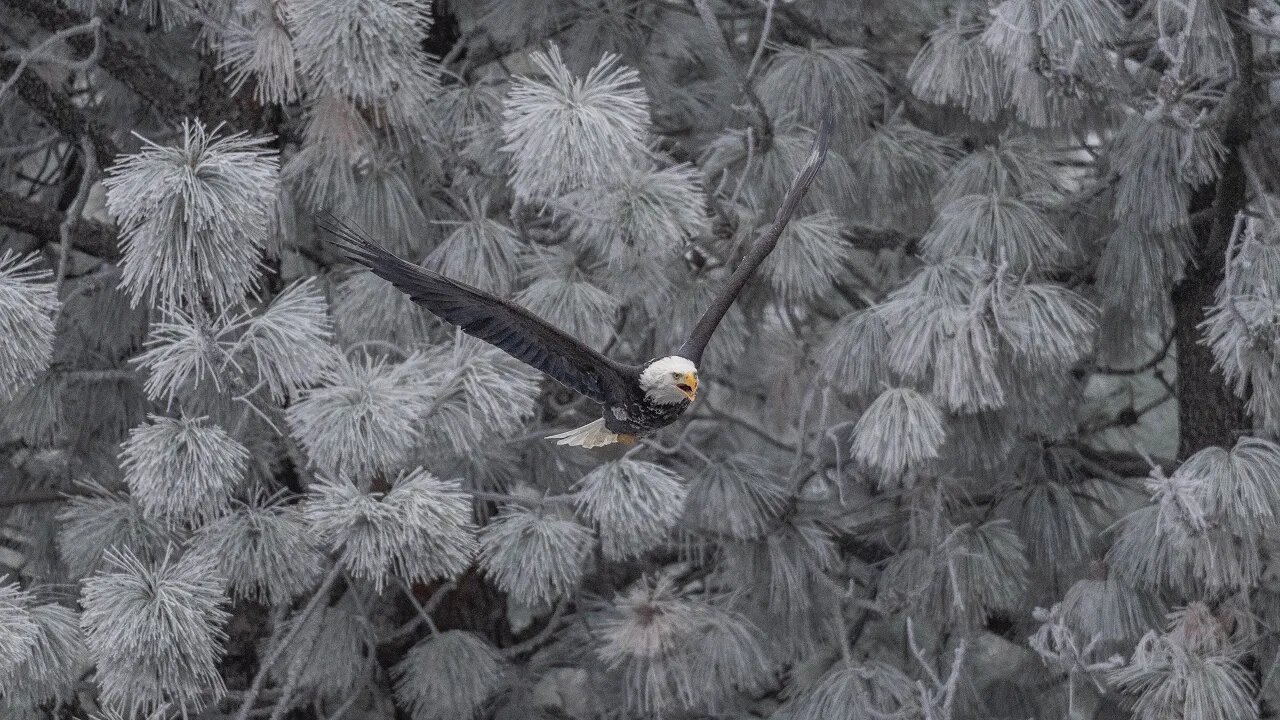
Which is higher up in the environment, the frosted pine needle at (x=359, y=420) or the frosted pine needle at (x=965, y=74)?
the frosted pine needle at (x=965, y=74)

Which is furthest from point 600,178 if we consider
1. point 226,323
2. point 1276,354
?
point 1276,354

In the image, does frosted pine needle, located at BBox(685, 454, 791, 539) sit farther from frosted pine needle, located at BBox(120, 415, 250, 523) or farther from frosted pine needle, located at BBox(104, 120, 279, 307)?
frosted pine needle, located at BBox(104, 120, 279, 307)

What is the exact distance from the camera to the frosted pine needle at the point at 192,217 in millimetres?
2701

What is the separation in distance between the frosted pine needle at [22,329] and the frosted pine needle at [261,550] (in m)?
0.47

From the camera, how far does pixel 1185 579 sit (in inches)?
136

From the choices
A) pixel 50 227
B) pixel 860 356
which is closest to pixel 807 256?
pixel 860 356

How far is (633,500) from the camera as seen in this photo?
3.25 metres

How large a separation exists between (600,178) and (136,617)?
4.02 ft

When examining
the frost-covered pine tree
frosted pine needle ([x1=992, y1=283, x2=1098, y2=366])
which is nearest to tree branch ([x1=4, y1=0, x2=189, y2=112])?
the frost-covered pine tree

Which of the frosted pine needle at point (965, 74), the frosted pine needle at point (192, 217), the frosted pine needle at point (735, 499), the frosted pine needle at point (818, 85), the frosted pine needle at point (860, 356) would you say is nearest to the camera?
the frosted pine needle at point (192, 217)

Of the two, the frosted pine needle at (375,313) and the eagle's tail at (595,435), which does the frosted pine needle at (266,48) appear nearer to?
the frosted pine needle at (375,313)

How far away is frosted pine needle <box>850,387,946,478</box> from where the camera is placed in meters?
3.32

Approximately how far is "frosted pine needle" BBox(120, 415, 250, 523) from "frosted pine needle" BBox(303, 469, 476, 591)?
187 millimetres

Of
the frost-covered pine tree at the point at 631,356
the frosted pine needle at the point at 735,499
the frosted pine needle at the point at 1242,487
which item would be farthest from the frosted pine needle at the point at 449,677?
the frosted pine needle at the point at 1242,487
